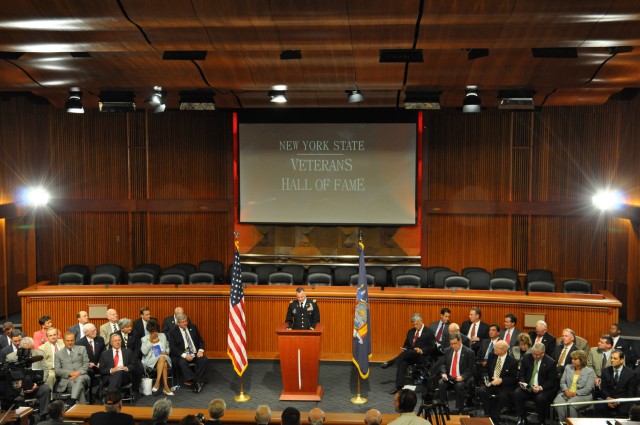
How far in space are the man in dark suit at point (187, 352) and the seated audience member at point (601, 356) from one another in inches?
218

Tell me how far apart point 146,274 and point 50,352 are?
4.14 m

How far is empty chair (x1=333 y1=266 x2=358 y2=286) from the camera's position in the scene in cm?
1466

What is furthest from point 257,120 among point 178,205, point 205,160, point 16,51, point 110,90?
point 16,51

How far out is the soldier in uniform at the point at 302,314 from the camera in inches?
441

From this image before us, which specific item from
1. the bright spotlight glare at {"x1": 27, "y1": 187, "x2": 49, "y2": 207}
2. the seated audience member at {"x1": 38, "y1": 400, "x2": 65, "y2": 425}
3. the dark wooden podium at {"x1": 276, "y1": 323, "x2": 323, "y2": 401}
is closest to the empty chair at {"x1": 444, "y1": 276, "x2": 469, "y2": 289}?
the dark wooden podium at {"x1": 276, "y1": 323, "x2": 323, "y2": 401}

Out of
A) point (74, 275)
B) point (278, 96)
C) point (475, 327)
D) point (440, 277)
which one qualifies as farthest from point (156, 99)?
point (475, 327)

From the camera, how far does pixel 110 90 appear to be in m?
12.2

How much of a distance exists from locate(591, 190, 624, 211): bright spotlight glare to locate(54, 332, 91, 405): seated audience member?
1078 centimetres

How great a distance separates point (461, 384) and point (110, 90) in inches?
284

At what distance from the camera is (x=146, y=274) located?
1451 cm

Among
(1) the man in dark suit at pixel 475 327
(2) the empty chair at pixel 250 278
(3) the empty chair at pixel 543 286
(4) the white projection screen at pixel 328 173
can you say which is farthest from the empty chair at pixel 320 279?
(3) the empty chair at pixel 543 286

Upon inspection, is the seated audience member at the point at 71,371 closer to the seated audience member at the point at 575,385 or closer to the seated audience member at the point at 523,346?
the seated audience member at the point at 523,346

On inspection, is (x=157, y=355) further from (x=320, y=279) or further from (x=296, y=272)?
(x=296, y=272)

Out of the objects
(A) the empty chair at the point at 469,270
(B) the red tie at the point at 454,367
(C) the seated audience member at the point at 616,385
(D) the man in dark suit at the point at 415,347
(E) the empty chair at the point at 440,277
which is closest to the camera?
(C) the seated audience member at the point at 616,385
